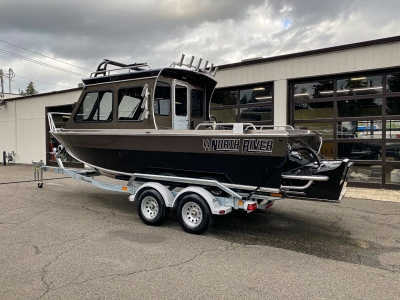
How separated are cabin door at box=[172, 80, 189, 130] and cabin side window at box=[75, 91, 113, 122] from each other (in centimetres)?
129

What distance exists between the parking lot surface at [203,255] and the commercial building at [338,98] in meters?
2.53

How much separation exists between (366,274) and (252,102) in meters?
7.85

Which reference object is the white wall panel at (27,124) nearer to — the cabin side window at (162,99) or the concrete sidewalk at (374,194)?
the cabin side window at (162,99)

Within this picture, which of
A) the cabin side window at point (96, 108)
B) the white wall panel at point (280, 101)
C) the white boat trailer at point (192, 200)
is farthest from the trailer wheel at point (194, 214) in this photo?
the white wall panel at point (280, 101)

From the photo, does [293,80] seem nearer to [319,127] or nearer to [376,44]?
[319,127]

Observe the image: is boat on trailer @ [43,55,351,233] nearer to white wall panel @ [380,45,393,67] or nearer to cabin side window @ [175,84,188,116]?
cabin side window @ [175,84,188,116]

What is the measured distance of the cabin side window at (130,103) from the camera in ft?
19.4

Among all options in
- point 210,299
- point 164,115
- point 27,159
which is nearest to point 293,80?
point 164,115

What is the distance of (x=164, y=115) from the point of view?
238 inches

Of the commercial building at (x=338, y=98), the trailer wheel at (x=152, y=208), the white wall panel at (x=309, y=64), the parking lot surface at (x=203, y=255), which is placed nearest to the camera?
the parking lot surface at (x=203, y=255)

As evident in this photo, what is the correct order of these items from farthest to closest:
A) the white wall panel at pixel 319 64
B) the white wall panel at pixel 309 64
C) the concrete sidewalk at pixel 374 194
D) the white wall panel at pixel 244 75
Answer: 1. the white wall panel at pixel 244 75
2. the white wall panel at pixel 309 64
3. the white wall panel at pixel 319 64
4. the concrete sidewalk at pixel 374 194

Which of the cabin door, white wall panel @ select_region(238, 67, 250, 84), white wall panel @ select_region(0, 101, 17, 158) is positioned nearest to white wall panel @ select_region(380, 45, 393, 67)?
white wall panel @ select_region(238, 67, 250, 84)

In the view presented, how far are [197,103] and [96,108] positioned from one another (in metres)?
2.14

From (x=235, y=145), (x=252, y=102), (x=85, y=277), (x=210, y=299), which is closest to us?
(x=210, y=299)
